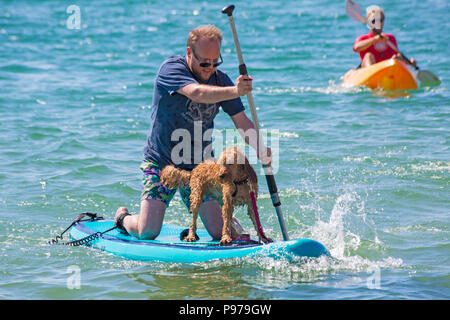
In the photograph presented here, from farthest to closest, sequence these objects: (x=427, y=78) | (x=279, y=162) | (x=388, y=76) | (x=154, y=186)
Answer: (x=427, y=78), (x=388, y=76), (x=279, y=162), (x=154, y=186)

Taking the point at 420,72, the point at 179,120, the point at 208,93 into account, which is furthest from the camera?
the point at 420,72

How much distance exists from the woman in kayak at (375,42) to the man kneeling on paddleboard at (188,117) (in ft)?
25.4

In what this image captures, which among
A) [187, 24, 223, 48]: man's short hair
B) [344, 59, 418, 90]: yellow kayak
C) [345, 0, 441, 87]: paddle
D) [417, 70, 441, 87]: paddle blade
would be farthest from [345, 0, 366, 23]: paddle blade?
[187, 24, 223, 48]: man's short hair

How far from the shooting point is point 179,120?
5.22 meters

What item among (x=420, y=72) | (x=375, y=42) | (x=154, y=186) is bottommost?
(x=154, y=186)

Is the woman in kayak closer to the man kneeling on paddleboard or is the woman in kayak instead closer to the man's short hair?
the man kneeling on paddleboard

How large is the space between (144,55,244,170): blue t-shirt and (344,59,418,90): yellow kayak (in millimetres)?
7958

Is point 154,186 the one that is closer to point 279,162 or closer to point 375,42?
point 279,162

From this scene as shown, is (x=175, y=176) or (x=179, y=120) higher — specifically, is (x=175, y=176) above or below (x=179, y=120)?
below

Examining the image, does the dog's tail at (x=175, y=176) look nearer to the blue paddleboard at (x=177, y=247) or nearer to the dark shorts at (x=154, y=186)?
the dark shorts at (x=154, y=186)

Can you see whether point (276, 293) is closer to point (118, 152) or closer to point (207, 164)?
point (207, 164)

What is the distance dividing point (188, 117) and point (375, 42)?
834 cm

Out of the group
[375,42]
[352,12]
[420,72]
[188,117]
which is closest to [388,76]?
[375,42]
